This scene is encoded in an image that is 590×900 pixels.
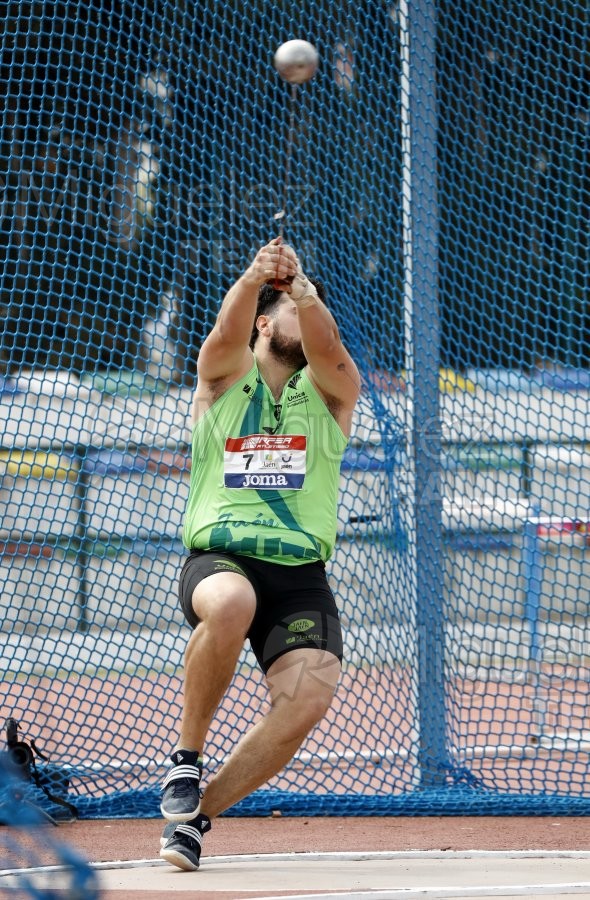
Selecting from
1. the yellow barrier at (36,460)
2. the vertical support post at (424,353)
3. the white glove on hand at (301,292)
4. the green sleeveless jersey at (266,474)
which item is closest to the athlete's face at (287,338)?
the green sleeveless jersey at (266,474)

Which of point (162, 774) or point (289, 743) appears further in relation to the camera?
point (162, 774)

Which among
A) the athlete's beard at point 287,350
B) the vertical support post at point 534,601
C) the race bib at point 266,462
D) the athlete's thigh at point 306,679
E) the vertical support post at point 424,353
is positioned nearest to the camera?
the athlete's thigh at point 306,679

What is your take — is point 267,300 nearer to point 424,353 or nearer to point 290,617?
point 290,617

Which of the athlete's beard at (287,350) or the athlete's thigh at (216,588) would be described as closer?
the athlete's thigh at (216,588)

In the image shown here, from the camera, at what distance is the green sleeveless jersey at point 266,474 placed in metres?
4.21

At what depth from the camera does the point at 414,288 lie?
6.00 meters

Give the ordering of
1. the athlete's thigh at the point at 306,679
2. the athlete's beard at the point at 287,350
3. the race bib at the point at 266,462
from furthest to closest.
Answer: the athlete's beard at the point at 287,350
the race bib at the point at 266,462
the athlete's thigh at the point at 306,679

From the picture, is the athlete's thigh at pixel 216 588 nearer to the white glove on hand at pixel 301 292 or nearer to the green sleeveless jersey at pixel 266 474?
the green sleeveless jersey at pixel 266 474

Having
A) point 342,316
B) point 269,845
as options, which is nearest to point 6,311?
point 342,316

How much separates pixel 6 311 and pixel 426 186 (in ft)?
8.21

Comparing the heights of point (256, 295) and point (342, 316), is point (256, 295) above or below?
below

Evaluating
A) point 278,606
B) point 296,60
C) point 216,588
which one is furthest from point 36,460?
point 296,60

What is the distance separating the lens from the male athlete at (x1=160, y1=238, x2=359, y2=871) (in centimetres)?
394

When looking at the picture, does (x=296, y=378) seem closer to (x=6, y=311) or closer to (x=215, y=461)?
(x=215, y=461)
